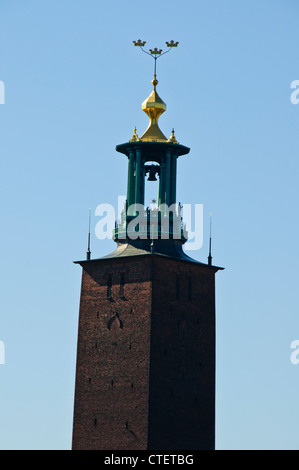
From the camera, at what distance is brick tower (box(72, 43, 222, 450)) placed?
418 feet

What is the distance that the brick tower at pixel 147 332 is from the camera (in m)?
127

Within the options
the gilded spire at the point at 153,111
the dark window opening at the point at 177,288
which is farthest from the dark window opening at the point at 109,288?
the gilded spire at the point at 153,111

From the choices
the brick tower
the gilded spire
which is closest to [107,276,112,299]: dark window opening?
the brick tower

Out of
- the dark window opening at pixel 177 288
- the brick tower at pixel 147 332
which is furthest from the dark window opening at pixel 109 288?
the dark window opening at pixel 177 288

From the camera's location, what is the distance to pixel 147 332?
127750mm

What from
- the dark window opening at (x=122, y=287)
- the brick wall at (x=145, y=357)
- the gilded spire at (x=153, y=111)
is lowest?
the brick wall at (x=145, y=357)

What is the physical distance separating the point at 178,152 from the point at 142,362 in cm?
1312

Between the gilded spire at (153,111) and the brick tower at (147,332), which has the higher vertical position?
the gilded spire at (153,111)

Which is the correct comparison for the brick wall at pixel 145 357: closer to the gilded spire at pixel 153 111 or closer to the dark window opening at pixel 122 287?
the dark window opening at pixel 122 287

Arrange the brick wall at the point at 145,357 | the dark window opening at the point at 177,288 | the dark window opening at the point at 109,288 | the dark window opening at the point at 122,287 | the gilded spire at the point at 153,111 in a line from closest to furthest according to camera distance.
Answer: the brick wall at the point at 145,357 < the dark window opening at the point at 122,287 < the dark window opening at the point at 177,288 < the dark window opening at the point at 109,288 < the gilded spire at the point at 153,111

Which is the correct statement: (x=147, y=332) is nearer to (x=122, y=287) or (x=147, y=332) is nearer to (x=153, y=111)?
(x=122, y=287)

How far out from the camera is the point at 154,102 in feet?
441

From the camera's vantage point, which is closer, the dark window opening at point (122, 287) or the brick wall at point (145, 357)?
the brick wall at point (145, 357)

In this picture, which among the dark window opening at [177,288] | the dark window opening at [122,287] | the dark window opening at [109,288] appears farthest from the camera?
the dark window opening at [109,288]
